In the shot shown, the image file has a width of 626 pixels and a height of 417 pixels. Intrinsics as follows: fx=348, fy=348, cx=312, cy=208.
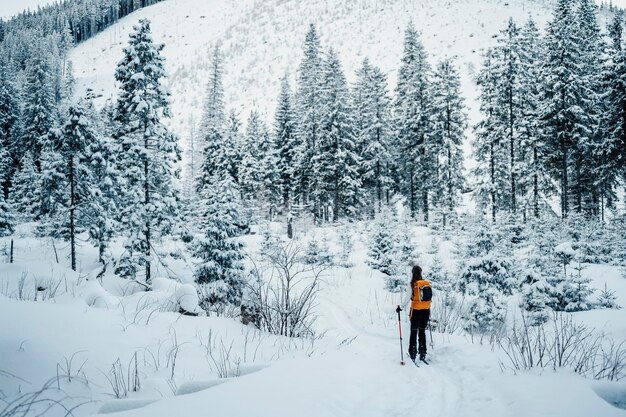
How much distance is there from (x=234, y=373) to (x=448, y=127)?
3192 centimetres

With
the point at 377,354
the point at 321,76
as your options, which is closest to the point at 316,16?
the point at 321,76

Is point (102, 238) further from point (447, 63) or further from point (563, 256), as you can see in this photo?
point (447, 63)

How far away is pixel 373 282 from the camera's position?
15742 mm

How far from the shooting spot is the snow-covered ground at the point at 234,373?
11.1 ft

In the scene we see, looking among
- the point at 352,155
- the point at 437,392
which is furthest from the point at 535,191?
the point at 437,392

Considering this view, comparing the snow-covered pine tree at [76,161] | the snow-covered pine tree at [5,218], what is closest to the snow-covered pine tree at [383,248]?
the snow-covered pine tree at [76,161]

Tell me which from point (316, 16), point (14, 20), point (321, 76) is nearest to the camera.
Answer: point (321, 76)

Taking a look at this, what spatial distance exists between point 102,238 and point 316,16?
119081 millimetres

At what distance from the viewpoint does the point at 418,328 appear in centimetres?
695

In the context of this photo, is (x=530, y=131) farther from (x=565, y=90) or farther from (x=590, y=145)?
(x=590, y=145)

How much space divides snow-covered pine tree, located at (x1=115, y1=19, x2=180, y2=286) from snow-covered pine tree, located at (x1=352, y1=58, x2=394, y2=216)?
70.7 feet

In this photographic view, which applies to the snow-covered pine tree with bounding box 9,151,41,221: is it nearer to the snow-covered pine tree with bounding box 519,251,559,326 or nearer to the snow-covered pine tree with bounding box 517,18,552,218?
the snow-covered pine tree with bounding box 519,251,559,326

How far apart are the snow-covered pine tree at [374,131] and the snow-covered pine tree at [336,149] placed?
56.4 inches

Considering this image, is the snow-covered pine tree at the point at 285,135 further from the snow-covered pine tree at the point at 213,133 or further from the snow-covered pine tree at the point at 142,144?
the snow-covered pine tree at the point at 142,144
